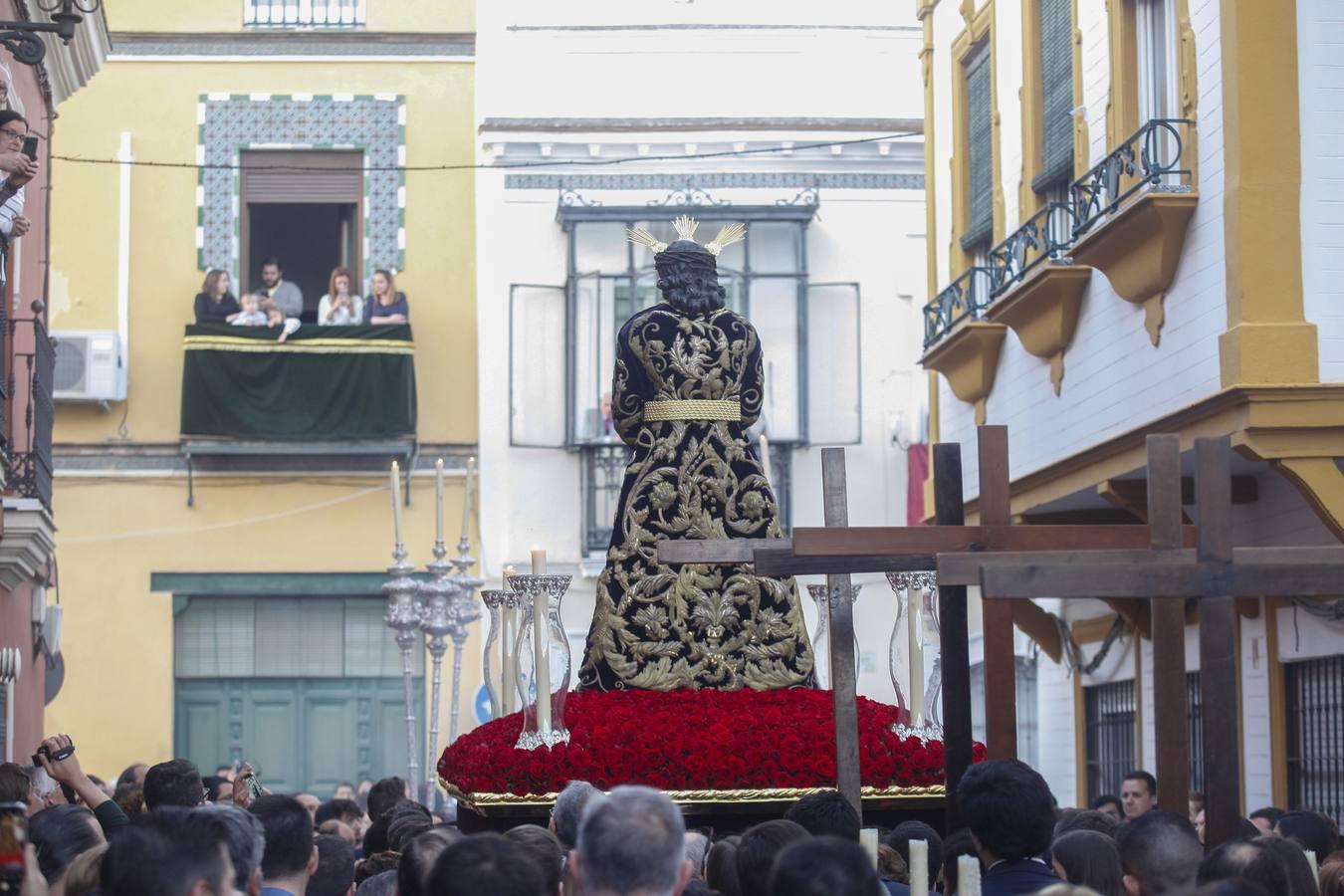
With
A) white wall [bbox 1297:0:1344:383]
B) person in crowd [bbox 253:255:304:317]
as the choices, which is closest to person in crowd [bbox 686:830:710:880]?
white wall [bbox 1297:0:1344:383]

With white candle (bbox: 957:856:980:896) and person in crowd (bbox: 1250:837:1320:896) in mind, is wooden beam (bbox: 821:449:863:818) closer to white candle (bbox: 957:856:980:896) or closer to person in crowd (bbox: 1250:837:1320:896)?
person in crowd (bbox: 1250:837:1320:896)

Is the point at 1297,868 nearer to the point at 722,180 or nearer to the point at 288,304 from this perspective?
the point at 722,180

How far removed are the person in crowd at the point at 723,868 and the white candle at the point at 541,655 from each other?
2.42 m

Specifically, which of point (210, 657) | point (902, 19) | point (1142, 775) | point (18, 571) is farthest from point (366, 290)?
point (1142, 775)

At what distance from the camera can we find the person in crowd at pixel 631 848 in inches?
175

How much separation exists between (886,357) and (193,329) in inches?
277

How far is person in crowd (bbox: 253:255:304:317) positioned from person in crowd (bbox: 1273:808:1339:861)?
15.6 meters

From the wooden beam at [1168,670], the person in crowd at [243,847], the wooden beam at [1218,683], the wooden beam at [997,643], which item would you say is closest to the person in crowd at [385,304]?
the wooden beam at [997,643]

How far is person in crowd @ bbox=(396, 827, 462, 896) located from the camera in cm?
536

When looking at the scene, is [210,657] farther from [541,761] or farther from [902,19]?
[541,761]

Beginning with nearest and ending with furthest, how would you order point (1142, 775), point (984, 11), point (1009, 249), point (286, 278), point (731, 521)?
point (731, 521), point (1142, 775), point (1009, 249), point (984, 11), point (286, 278)

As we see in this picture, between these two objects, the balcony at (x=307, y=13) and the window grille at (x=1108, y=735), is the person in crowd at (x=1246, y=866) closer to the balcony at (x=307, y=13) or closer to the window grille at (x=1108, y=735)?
the window grille at (x=1108, y=735)

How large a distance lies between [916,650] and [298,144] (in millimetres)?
15500

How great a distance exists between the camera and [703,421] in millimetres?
10133
